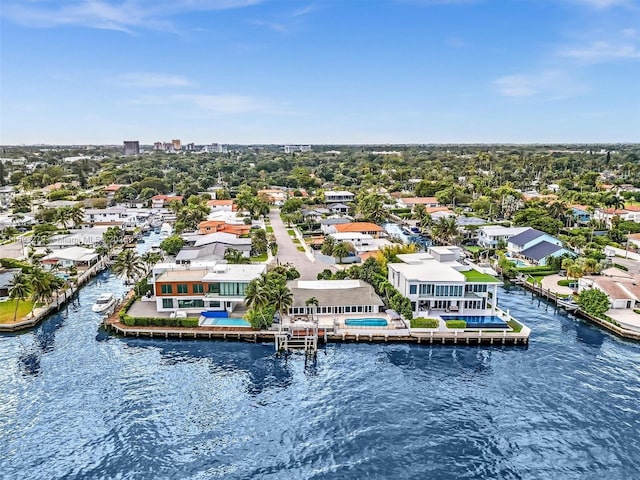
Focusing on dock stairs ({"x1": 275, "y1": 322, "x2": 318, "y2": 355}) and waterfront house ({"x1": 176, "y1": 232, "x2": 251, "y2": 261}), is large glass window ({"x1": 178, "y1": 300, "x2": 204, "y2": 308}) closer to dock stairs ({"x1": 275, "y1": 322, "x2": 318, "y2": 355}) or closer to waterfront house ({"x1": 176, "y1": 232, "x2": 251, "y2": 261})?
dock stairs ({"x1": 275, "y1": 322, "x2": 318, "y2": 355})

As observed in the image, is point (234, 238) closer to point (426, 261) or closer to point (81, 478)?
point (426, 261)

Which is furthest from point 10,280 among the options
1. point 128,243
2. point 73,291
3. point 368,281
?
point 368,281

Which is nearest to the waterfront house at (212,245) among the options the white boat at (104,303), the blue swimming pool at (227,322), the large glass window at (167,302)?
the white boat at (104,303)

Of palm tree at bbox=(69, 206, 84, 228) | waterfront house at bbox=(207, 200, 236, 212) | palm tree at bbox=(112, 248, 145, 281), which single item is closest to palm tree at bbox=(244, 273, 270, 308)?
palm tree at bbox=(112, 248, 145, 281)

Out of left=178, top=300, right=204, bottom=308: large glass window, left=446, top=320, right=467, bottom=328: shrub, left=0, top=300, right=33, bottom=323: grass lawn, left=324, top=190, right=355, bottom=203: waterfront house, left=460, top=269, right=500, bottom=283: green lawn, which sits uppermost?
left=324, top=190, right=355, bottom=203: waterfront house

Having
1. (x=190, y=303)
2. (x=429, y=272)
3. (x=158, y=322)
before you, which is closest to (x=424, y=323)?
(x=429, y=272)

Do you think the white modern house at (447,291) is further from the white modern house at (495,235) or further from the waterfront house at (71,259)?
the waterfront house at (71,259)
